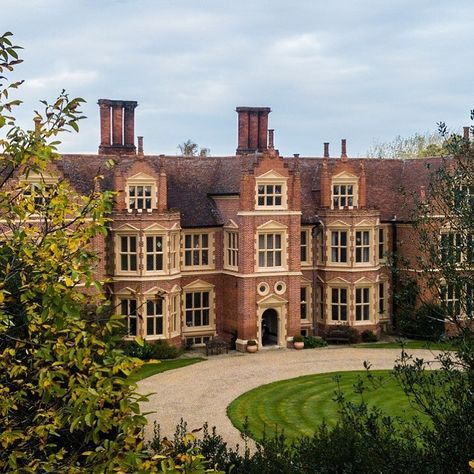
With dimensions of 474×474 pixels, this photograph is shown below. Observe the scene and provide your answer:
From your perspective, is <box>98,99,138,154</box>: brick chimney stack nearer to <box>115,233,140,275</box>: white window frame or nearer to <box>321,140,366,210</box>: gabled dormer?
<box>115,233,140,275</box>: white window frame

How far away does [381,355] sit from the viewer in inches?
1296

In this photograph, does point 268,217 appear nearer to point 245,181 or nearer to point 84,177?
point 245,181

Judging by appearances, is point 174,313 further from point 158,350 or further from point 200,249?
point 200,249

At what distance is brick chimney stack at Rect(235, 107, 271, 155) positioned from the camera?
38.8 meters

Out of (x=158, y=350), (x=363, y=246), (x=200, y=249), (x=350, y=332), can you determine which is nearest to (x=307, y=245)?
(x=363, y=246)

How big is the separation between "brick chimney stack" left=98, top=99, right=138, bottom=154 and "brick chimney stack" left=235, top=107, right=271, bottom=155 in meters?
5.90

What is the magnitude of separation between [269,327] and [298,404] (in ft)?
38.8

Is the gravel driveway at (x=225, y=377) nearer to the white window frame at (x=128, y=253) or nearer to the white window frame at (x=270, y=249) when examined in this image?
the white window frame at (x=270, y=249)

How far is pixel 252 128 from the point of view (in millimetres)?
39000

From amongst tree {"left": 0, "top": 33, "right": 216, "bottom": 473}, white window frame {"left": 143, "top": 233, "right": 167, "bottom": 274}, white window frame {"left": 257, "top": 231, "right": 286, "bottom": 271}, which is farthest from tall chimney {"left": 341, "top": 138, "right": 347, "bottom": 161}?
tree {"left": 0, "top": 33, "right": 216, "bottom": 473}

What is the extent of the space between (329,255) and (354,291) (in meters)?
2.21

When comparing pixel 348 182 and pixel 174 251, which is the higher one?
pixel 348 182

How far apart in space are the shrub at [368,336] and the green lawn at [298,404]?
302 inches

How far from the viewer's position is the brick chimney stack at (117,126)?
36.4m
